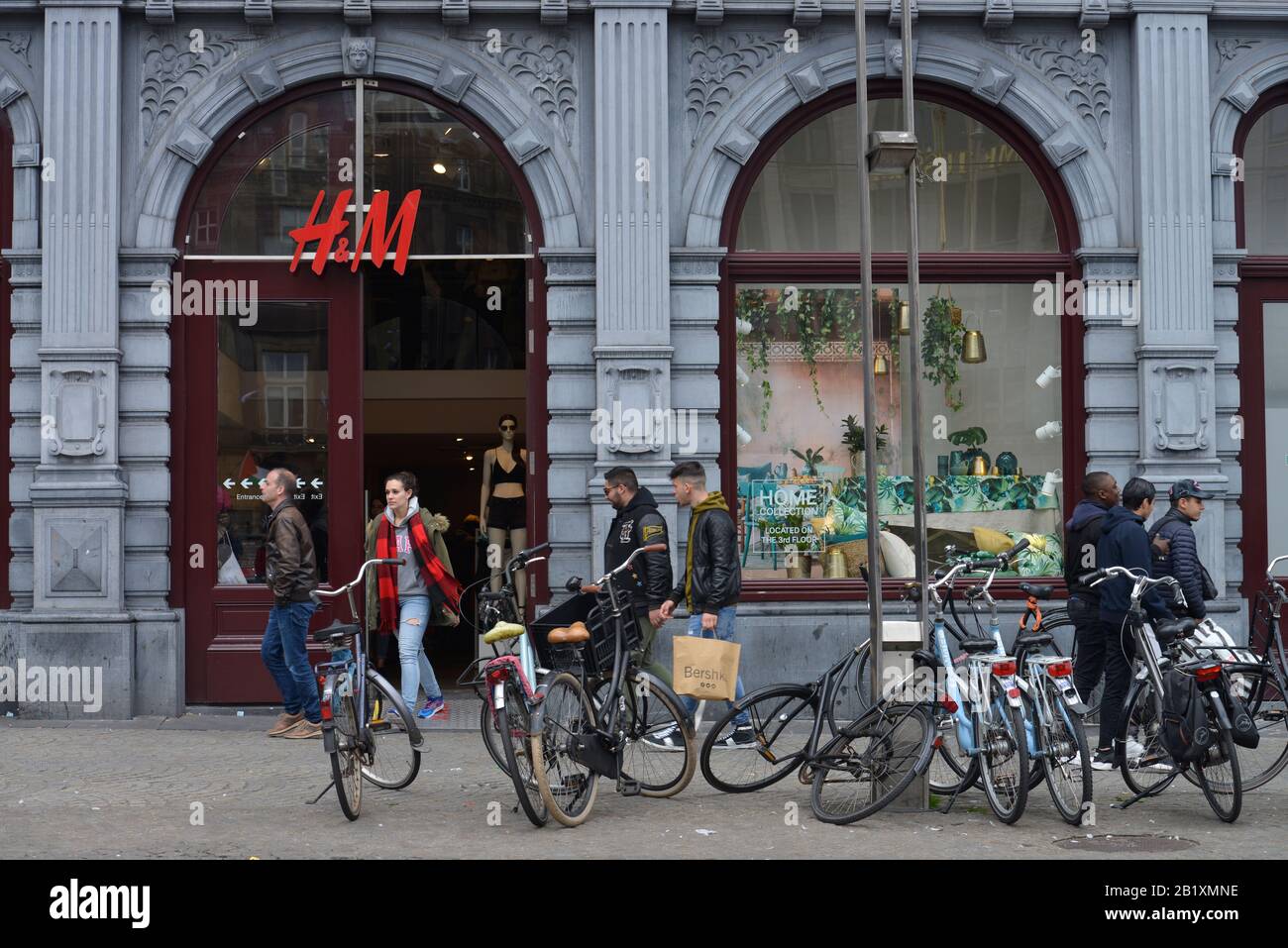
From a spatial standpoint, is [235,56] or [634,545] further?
[235,56]

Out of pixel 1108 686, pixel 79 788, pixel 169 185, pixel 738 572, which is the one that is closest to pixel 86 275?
pixel 169 185

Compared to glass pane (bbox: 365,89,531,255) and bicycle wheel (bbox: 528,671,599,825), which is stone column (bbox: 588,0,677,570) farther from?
bicycle wheel (bbox: 528,671,599,825)

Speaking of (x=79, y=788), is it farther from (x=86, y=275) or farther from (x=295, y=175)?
(x=295, y=175)

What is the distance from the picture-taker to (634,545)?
428 inches

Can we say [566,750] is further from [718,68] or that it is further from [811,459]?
[718,68]

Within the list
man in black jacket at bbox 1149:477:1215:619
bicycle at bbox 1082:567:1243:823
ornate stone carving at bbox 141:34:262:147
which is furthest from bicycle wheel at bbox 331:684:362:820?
ornate stone carving at bbox 141:34:262:147

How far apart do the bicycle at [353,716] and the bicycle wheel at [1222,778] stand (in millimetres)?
4567

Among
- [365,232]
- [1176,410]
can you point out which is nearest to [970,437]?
[1176,410]

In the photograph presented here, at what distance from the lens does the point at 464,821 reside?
874 centimetres

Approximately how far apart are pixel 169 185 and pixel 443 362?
16.2 feet

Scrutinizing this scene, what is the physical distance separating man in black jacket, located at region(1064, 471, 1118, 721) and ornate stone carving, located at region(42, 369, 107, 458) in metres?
7.74

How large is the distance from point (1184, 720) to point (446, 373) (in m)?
11.1

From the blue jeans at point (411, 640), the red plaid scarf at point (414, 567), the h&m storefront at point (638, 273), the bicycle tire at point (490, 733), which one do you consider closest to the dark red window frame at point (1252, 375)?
the h&m storefront at point (638, 273)

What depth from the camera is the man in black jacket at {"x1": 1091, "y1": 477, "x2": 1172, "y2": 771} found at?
9.95m
